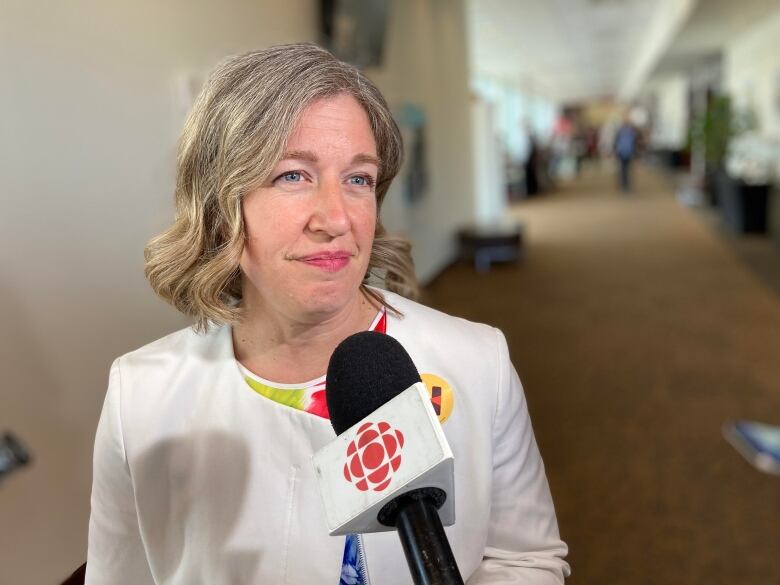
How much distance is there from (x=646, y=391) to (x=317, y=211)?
2.95m

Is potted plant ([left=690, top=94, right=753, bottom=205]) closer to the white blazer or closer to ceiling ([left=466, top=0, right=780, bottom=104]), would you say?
ceiling ([left=466, top=0, right=780, bottom=104])

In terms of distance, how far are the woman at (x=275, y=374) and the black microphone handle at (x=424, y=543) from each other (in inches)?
14.1

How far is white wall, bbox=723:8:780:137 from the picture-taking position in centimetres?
899

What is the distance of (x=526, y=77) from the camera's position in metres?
18.5

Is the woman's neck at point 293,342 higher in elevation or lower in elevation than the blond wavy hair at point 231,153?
lower

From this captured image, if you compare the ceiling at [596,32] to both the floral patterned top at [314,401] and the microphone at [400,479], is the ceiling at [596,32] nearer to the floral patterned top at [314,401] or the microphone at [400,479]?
the floral patterned top at [314,401]

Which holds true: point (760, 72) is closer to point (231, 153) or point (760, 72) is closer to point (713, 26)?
point (713, 26)

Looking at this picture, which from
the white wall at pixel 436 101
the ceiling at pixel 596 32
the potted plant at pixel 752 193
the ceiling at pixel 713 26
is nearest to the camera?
the white wall at pixel 436 101

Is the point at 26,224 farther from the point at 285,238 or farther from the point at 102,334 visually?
the point at 285,238

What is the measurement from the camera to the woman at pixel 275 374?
2.50 feet

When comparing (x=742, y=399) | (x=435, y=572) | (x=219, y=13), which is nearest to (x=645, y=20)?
(x=742, y=399)

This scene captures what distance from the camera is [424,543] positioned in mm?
448

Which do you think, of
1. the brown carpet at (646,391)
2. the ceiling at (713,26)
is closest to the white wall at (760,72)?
→ the ceiling at (713,26)

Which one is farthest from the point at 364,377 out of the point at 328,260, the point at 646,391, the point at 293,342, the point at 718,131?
the point at 718,131
